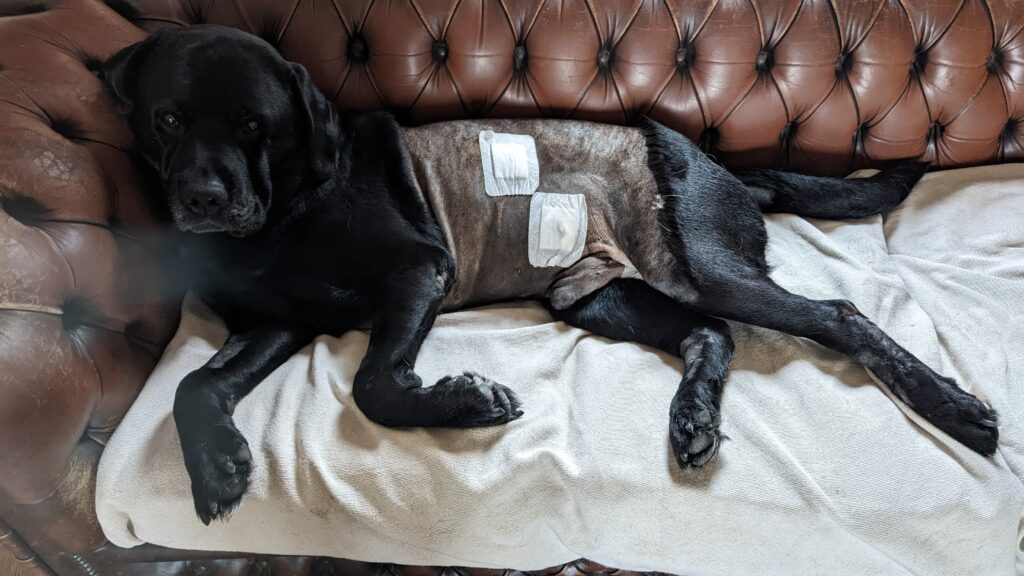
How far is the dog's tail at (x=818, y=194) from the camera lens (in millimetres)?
1976

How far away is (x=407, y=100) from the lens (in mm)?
1972

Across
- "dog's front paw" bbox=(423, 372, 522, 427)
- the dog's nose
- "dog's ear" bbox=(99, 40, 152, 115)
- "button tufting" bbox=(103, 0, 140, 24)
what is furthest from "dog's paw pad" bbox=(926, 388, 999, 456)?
"button tufting" bbox=(103, 0, 140, 24)

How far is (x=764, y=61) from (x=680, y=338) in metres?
0.96

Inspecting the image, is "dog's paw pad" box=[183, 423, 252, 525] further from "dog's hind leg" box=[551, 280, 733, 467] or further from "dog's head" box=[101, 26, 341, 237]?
"dog's hind leg" box=[551, 280, 733, 467]

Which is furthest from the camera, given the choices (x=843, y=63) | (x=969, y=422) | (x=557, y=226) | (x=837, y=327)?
(x=843, y=63)

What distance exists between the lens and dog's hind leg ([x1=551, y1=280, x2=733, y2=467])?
1345mm

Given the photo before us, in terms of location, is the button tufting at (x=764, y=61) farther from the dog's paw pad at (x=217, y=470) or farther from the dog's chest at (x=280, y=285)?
the dog's paw pad at (x=217, y=470)

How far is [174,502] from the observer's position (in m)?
1.31

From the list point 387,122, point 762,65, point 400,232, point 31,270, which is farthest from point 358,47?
point 762,65

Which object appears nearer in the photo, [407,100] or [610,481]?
[610,481]

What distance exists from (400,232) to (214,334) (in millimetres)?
532

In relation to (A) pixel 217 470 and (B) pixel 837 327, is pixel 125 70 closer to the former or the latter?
(A) pixel 217 470

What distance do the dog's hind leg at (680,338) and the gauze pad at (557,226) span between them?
150 millimetres

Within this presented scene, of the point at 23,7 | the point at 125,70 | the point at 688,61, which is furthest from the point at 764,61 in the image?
the point at 23,7
